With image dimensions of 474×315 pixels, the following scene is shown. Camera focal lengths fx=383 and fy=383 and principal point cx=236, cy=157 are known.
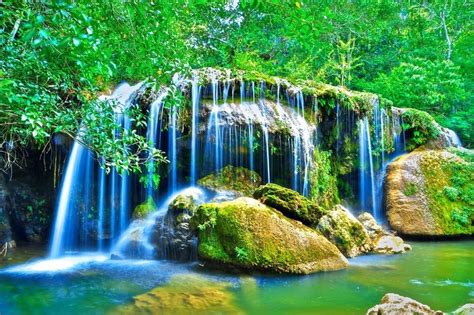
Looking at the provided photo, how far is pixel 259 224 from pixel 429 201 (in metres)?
6.02

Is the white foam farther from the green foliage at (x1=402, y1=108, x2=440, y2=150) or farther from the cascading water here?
the green foliage at (x1=402, y1=108, x2=440, y2=150)

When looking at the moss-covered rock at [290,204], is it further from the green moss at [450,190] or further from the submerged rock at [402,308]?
the green moss at [450,190]

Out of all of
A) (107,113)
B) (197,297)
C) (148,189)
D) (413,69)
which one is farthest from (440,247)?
(413,69)

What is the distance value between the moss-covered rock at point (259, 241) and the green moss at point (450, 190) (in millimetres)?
4816

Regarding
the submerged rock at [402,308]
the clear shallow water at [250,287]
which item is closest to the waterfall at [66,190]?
the clear shallow water at [250,287]

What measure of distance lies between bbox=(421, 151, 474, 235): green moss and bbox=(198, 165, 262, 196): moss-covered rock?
4.74 meters

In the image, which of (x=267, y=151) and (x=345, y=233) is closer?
(x=345, y=233)

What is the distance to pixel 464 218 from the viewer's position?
9.74m

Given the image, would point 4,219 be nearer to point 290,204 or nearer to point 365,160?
point 290,204

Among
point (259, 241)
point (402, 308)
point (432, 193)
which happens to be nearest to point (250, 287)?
point (259, 241)

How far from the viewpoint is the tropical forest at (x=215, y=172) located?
3.63 m

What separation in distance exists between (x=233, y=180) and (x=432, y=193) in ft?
17.9

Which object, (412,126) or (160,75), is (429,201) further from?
(160,75)

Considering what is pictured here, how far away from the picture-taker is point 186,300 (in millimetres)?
4773
